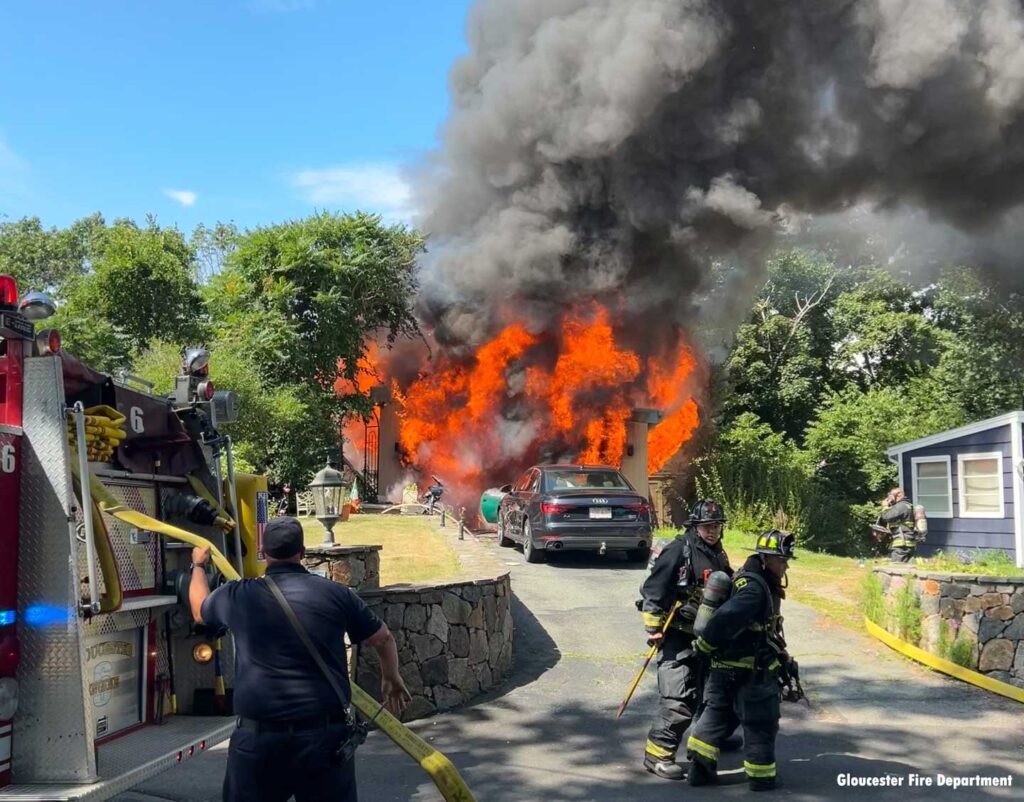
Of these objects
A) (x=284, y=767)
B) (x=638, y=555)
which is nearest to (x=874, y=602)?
(x=638, y=555)

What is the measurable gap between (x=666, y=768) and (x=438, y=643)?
2.04m

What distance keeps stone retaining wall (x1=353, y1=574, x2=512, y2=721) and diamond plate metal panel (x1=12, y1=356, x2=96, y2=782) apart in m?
2.83

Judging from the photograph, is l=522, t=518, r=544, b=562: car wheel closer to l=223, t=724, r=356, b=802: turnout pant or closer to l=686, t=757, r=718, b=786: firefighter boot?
l=686, t=757, r=718, b=786: firefighter boot

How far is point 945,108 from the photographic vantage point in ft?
54.8

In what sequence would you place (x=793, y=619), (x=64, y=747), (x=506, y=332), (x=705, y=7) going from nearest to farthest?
(x=64, y=747) → (x=793, y=619) → (x=705, y=7) → (x=506, y=332)

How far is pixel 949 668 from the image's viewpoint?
7.12m

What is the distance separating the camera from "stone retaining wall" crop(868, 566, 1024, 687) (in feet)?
23.0

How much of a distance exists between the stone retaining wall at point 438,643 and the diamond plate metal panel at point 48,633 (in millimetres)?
2830

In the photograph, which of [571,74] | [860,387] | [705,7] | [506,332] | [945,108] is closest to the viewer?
[945,108]

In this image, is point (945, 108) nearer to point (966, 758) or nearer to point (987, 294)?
point (987, 294)

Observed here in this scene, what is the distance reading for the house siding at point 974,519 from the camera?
13.8m

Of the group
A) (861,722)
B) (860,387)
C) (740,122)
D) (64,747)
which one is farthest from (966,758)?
(860,387)

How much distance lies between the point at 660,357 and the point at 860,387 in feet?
33.9

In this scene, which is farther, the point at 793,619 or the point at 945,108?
the point at 945,108
